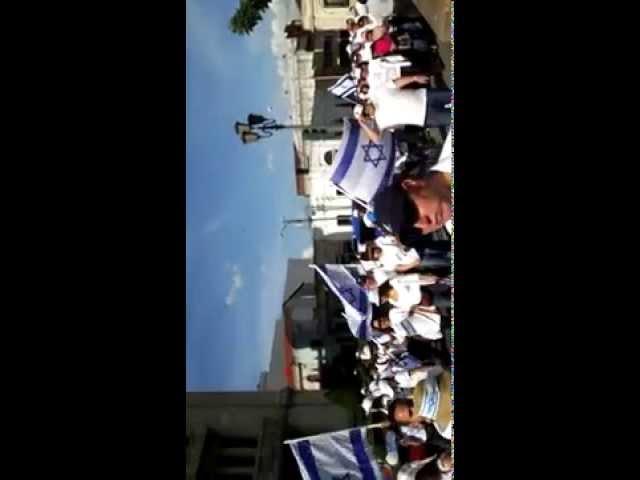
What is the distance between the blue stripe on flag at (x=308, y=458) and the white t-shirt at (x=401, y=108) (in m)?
4.25

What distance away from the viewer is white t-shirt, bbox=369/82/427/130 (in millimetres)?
8602

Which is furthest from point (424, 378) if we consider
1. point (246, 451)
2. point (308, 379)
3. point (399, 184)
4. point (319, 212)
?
point (308, 379)

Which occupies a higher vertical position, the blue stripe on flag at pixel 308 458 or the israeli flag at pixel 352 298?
the israeli flag at pixel 352 298

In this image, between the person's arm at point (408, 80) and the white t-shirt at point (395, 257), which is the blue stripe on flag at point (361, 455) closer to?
the white t-shirt at point (395, 257)

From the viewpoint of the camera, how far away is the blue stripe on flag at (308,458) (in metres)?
8.65

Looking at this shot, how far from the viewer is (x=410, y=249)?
348 inches

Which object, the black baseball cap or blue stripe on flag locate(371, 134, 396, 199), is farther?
blue stripe on flag locate(371, 134, 396, 199)

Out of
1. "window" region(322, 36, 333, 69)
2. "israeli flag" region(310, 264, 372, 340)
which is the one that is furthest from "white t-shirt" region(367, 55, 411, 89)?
"window" region(322, 36, 333, 69)

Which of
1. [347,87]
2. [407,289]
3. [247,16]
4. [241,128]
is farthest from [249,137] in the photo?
[407,289]

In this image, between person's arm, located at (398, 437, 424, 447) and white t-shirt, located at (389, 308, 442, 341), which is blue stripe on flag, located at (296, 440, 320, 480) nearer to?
person's arm, located at (398, 437, 424, 447)

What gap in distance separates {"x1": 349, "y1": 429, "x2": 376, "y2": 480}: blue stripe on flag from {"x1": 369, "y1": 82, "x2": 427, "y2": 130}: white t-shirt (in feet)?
13.4

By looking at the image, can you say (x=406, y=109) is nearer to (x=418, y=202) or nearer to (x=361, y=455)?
(x=418, y=202)

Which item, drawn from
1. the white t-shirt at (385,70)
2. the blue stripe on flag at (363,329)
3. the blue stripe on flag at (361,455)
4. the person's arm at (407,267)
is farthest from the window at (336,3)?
the blue stripe on flag at (361,455)
